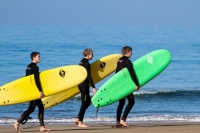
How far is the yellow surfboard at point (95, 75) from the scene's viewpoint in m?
11.0

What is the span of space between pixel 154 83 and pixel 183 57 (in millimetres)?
13545

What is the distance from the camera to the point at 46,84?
32.5 feet

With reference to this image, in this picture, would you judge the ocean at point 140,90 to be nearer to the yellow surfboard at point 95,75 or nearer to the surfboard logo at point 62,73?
the yellow surfboard at point 95,75

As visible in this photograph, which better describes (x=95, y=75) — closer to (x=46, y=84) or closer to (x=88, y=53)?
(x=88, y=53)

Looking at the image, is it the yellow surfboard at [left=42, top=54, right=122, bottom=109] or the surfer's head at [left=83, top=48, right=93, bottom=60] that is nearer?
the surfer's head at [left=83, top=48, right=93, bottom=60]

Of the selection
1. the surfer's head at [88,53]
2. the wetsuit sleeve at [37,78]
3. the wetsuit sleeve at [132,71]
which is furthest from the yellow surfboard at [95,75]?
the wetsuit sleeve at [37,78]

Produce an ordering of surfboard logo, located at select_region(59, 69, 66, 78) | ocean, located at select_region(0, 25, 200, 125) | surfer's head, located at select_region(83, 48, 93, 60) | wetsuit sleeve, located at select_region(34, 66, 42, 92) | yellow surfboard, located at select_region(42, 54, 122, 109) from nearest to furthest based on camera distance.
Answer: wetsuit sleeve, located at select_region(34, 66, 42, 92) < surfer's head, located at select_region(83, 48, 93, 60) < surfboard logo, located at select_region(59, 69, 66, 78) < yellow surfboard, located at select_region(42, 54, 122, 109) < ocean, located at select_region(0, 25, 200, 125)

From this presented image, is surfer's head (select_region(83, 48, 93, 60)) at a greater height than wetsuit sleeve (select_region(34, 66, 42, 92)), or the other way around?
surfer's head (select_region(83, 48, 93, 60))

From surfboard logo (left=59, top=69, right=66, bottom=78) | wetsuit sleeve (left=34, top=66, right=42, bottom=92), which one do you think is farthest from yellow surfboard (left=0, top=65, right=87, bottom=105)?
wetsuit sleeve (left=34, top=66, right=42, bottom=92)

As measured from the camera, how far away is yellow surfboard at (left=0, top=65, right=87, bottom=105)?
32.3 feet

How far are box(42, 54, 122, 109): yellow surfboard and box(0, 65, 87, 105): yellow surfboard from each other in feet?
3.25

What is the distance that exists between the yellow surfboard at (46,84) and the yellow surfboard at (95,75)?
99 centimetres

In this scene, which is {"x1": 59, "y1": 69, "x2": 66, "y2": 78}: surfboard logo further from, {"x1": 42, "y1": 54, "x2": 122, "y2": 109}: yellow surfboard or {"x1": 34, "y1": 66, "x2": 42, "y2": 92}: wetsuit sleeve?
{"x1": 42, "y1": 54, "x2": 122, "y2": 109}: yellow surfboard

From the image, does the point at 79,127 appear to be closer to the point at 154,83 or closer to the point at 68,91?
the point at 68,91
